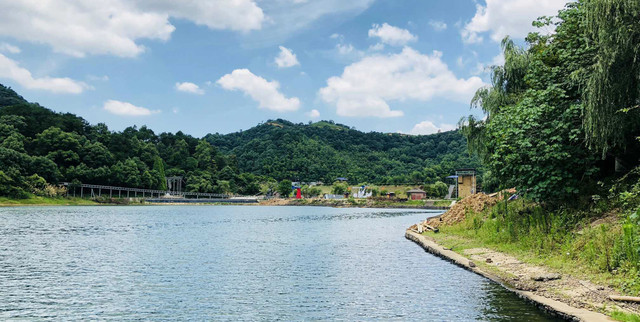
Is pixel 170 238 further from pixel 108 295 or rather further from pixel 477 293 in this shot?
pixel 477 293

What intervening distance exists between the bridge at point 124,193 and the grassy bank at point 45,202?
16.9 ft

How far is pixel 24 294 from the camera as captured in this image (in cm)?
1630

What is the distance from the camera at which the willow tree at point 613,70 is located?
54.7ft

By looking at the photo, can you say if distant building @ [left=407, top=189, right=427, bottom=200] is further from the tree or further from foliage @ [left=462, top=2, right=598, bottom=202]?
foliage @ [left=462, top=2, right=598, bottom=202]

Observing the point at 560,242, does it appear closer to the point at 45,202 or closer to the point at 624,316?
the point at 624,316

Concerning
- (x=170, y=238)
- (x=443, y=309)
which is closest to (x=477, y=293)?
(x=443, y=309)

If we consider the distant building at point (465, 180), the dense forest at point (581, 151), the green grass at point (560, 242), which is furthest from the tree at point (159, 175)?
the dense forest at point (581, 151)

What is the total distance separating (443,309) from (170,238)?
3035 cm

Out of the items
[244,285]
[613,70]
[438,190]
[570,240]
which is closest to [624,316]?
[570,240]

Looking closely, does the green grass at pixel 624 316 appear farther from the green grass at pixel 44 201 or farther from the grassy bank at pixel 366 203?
the grassy bank at pixel 366 203

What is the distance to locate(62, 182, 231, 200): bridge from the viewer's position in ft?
462

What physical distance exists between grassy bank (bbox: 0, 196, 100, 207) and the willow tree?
116m

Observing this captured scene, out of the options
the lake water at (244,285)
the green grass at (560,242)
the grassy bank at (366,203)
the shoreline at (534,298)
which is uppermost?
the green grass at (560,242)

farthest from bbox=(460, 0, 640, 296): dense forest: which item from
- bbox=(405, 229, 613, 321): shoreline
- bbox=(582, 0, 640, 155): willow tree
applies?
bbox=(405, 229, 613, 321): shoreline
